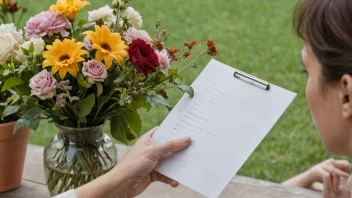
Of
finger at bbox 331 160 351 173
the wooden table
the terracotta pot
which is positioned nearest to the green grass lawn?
finger at bbox 331 160 351 173

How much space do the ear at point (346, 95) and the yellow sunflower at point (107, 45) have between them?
467mm

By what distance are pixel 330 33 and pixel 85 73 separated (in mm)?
512

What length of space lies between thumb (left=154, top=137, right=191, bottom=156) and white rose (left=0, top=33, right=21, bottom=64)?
386 millimetres

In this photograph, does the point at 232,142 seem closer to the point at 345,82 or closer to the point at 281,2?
the point at 345,82

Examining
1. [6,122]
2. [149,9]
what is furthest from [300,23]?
[149,9]

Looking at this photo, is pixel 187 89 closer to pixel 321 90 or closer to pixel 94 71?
A: pixel 94 71

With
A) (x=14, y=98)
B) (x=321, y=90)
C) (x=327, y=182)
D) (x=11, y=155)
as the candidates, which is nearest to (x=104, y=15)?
(x=14, y=98)

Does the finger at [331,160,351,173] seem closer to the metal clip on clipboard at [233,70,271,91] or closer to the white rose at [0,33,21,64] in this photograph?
the metal clip on clipboard at [233,70,271,91]

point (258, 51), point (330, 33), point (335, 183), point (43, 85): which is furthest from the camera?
point (258, 51)

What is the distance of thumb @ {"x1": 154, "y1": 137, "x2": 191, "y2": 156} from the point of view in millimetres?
1436

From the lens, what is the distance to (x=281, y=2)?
5113 mm

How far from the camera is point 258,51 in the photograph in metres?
4.35

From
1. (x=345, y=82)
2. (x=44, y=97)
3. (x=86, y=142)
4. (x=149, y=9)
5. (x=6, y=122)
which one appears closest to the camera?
(x=345, y=82)

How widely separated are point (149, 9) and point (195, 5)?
366 millimetres
